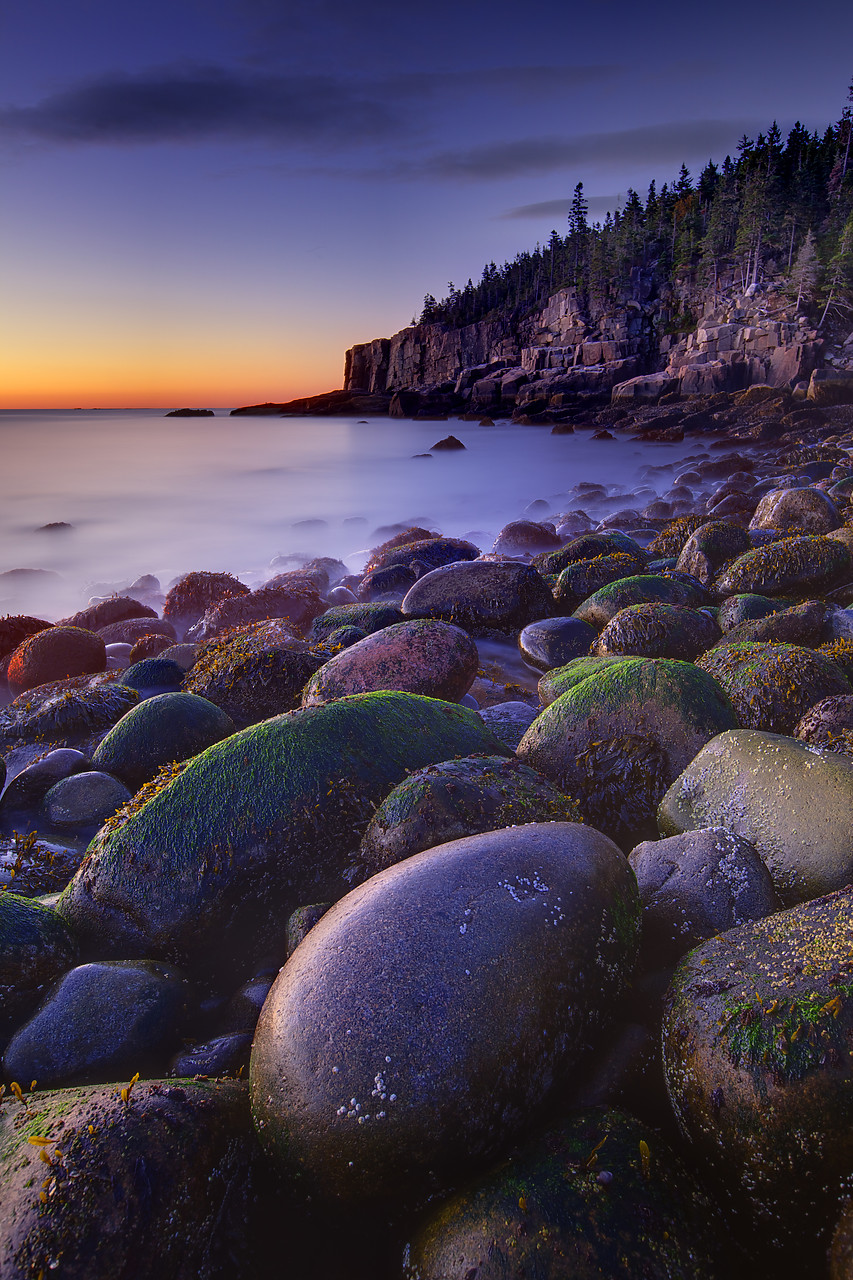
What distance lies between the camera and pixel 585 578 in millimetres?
7762

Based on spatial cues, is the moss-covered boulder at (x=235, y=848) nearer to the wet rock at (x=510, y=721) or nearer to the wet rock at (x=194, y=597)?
the wet rock at (x=510, y=721)

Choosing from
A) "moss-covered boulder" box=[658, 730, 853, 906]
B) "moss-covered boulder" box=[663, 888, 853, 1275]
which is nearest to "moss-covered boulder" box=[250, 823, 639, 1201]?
"moss-covered boulder" box=[663, 888, 853, 1275]

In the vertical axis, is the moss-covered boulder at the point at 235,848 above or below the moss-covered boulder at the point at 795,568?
below

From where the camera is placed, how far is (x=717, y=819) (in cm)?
283

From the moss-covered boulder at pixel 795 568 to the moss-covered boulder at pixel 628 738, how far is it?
364 centimetres

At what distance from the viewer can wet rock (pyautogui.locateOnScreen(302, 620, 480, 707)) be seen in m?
4.64

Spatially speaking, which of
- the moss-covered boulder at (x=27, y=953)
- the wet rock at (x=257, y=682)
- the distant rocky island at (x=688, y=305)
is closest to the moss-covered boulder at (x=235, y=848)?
the moss-covered boulder at (x=27, y=953)

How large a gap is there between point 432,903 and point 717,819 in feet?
4.74

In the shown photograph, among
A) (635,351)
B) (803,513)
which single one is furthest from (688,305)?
(803,513)

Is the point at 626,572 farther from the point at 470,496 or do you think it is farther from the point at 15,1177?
the point at 470,496

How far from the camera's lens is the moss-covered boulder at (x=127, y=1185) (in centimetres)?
157

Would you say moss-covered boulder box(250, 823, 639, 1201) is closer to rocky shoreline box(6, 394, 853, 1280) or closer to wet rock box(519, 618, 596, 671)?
rocky shoreline box(6, 394, 853, 1280)

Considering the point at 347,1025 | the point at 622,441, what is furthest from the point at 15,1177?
the point at 622,441

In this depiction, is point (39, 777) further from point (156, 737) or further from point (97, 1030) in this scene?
point (97, 1030)
